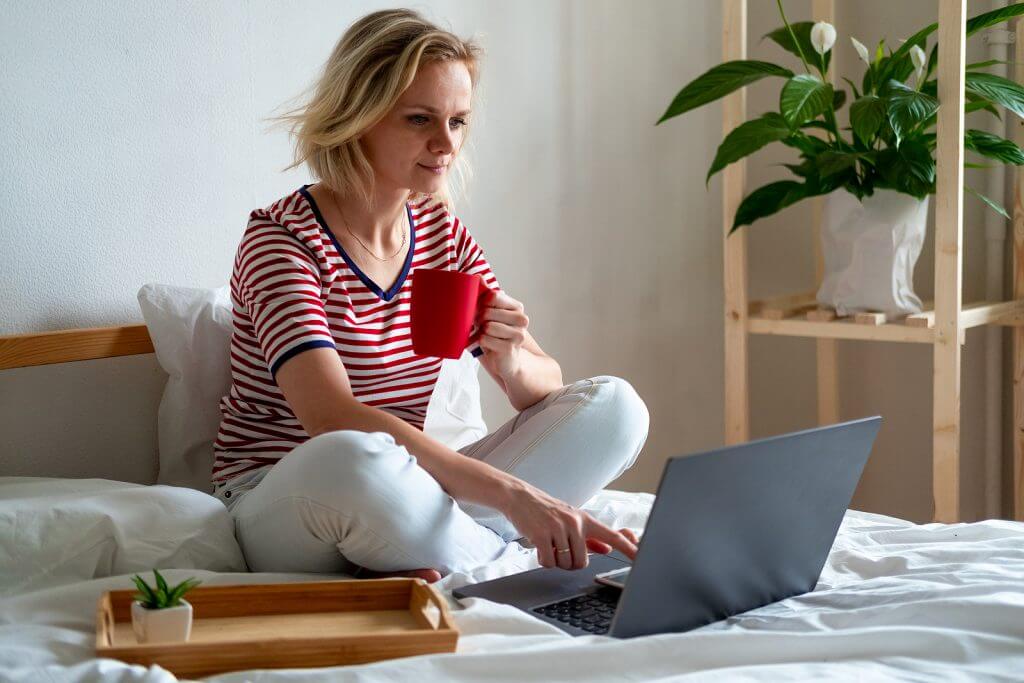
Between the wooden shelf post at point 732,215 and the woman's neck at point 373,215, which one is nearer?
the woman's neck at point 373,215

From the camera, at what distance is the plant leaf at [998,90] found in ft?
6.79

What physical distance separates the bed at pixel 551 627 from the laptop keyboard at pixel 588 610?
0.15 feet

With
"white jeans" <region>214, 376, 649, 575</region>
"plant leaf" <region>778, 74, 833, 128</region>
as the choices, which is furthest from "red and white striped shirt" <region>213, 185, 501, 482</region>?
"plant leaf" <region>778, 74, 833, 128</region>

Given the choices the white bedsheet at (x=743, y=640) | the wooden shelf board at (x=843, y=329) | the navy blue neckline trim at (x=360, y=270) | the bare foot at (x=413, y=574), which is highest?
the navy blue neckline trim at (x=360, y=270)

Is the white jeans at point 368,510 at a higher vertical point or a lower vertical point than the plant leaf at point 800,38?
lower

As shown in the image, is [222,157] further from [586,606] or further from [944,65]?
[944,65]

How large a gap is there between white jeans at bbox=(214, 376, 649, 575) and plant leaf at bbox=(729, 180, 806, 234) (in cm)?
94

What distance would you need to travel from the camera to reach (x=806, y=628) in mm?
1125

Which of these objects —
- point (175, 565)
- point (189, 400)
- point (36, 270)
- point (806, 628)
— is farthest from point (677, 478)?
point (36, 270)

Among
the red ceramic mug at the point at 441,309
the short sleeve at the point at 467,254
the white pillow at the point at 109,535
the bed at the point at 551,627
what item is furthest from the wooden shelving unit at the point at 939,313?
the white pillow at the point at 109,535

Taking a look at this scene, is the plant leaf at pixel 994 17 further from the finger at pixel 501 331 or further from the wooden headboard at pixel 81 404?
the wooden headboard at pixel 81 404

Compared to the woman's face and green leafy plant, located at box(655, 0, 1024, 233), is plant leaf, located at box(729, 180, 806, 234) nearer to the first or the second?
green leafy plant, located at box(655, 0, 1024, 233)

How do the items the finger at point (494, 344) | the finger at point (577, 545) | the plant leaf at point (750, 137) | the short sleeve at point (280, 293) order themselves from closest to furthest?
the finger at point (577, 545), the short sleeve at point (280, 293), the finger at point (494, 344), the plant leaf at point (750, 137)

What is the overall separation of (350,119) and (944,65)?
3.59ft
